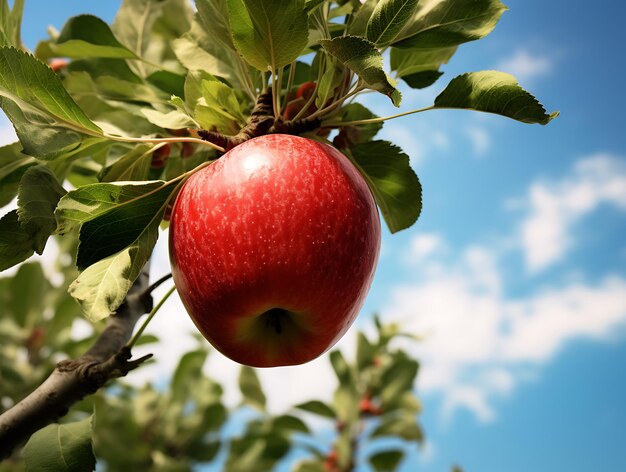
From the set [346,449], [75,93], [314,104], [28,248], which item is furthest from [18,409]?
[346,449]

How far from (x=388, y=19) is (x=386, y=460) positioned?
11.2 feet

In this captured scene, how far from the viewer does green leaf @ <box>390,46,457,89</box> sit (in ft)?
4.61

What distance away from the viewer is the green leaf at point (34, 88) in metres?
1.08

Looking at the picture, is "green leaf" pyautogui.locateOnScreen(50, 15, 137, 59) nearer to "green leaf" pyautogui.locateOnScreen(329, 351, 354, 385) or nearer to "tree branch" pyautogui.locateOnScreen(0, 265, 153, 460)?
"tree branch" pyautogui.locateOnScreen(0, 265, 153, 460)

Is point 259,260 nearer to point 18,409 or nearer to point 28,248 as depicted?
point 28,248

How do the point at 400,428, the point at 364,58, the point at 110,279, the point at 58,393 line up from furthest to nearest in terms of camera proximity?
the point at 400,428 → the point at 58,393 → the point at 110,279 → the point at 364,58

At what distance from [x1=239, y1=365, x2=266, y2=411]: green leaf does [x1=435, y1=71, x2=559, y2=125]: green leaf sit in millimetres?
2706

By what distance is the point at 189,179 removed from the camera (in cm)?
123

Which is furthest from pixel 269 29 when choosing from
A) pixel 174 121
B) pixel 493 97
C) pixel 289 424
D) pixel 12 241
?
pixel 289 424

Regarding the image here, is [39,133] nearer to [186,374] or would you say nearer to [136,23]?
[136,23]

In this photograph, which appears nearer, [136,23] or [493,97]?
[493,97]

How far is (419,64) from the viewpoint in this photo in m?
1.42

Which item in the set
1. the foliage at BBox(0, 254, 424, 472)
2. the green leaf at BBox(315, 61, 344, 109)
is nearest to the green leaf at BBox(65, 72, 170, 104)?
the green leaf at BBox(315, 61, 344, 109)

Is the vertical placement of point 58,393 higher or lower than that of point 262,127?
lower
